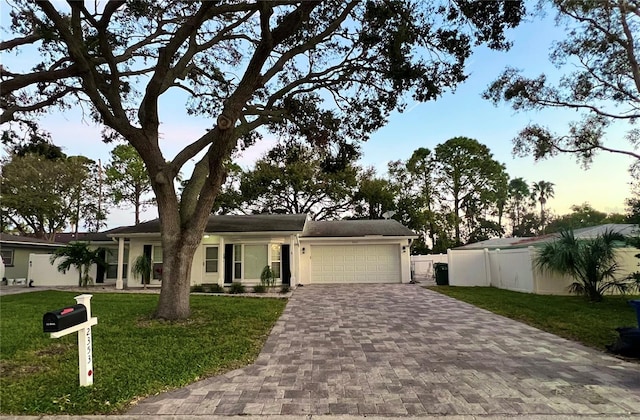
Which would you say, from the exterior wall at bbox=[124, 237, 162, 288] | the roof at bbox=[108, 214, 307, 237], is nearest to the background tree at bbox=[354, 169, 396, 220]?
the roof at bbox=[108, 214, 307, 237]

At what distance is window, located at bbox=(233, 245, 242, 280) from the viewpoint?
52.3 ft

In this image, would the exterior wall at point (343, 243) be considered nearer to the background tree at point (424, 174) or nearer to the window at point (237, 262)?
the window at point (237, 262)

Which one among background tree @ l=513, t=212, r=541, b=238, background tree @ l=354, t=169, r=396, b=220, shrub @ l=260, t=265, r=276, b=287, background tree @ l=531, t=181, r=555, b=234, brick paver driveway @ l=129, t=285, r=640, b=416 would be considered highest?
background tree @ l=531, t=181, r=555, b=234

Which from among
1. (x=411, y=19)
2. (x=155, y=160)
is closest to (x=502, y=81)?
(x=411, y=19)

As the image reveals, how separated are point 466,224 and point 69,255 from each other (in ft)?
101

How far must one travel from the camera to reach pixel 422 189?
32.6m

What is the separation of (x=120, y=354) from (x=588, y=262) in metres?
12.4

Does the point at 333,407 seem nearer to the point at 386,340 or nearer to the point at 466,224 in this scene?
the point at 386,340

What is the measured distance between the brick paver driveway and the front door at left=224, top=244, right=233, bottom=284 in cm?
829

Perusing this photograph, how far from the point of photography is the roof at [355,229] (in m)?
17.9

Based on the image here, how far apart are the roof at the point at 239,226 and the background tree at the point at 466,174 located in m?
18.8

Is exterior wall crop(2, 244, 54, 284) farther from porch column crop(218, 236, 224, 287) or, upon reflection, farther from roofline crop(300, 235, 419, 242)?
roofline crop(300, 235, 419, 242)

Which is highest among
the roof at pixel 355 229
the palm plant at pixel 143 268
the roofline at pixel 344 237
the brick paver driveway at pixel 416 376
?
the roof at pixel 355 229

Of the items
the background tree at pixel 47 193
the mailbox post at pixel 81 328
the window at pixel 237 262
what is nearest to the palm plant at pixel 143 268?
the window at pixel 237 262
